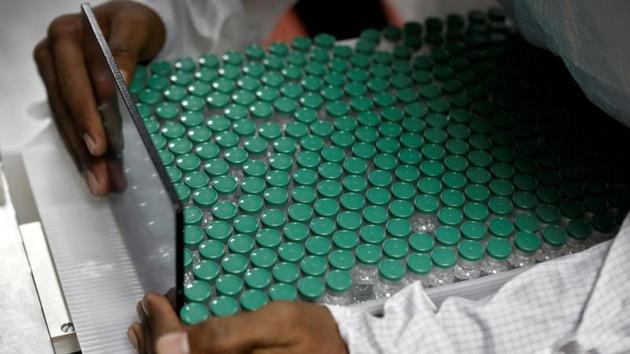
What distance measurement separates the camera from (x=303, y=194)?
3.50 feet

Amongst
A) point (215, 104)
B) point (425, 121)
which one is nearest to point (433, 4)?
point (425, 121)

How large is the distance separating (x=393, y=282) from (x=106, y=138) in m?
0.45

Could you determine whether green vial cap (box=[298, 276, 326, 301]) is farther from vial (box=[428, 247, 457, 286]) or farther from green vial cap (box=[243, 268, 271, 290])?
vial (box=[428, 247, 457, 286])

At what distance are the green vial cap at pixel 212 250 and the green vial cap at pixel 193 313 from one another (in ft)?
0.25

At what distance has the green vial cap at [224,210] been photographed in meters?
1.02

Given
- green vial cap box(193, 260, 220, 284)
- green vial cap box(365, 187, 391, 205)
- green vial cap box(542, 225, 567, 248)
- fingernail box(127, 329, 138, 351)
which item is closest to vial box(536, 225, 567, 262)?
green vial cap box(542, 225, 567, 248)

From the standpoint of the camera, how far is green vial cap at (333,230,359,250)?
1002 mm

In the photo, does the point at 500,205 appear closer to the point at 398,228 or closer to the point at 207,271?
the point at 398,228

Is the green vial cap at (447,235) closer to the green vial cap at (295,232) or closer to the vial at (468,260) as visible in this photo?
the vial at (468,260)

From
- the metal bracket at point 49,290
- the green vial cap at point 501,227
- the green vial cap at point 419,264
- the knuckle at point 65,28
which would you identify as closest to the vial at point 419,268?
the green vial cap at point 419,264

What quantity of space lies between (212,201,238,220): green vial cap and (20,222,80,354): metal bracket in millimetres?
222

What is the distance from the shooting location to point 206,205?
1038 mm

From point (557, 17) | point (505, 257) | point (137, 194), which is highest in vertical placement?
point (557, 17)

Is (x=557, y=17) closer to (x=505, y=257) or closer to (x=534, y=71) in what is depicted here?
(x=534, y=71)
